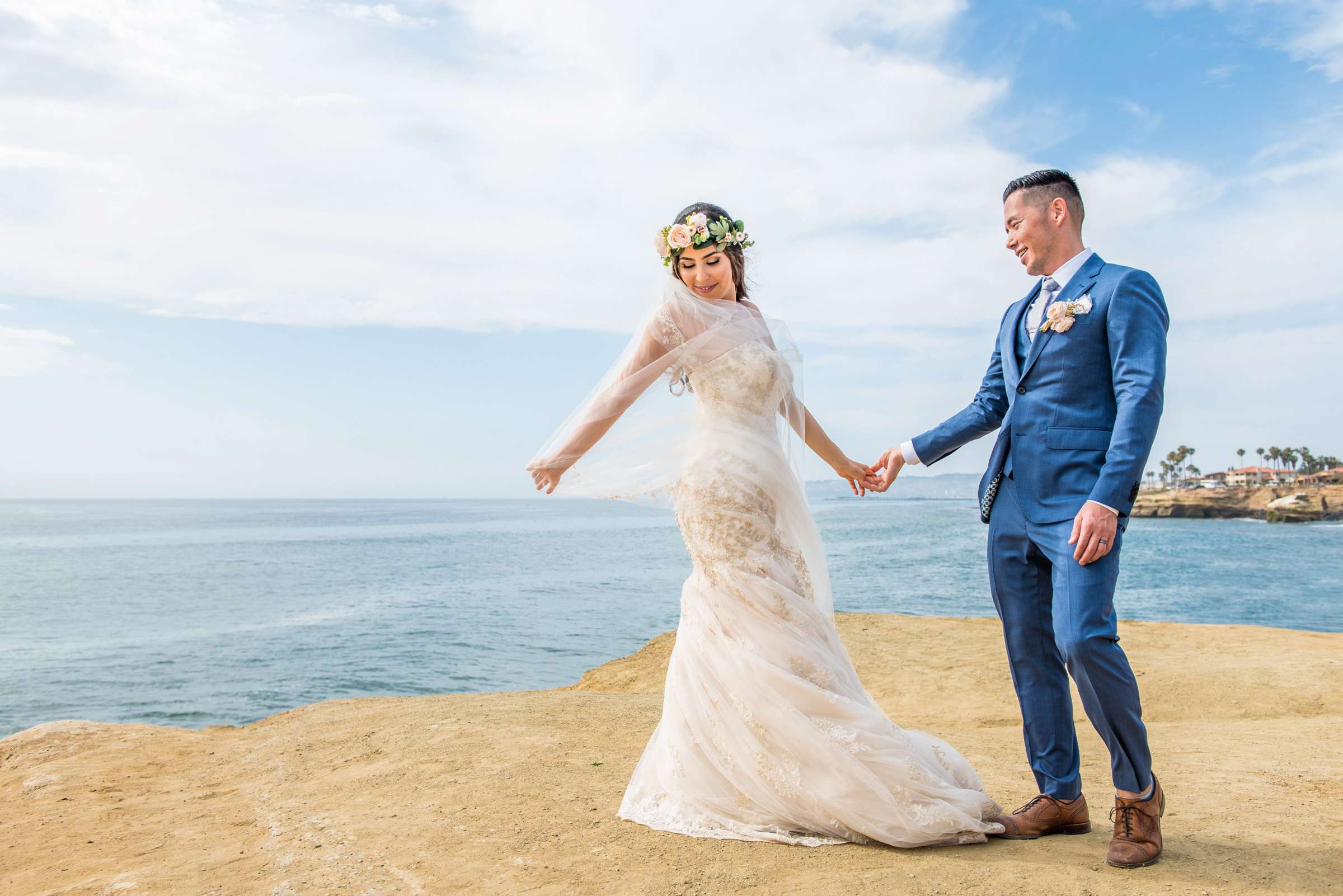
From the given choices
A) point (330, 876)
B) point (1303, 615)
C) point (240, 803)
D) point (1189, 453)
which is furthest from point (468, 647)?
point (1189, 453)

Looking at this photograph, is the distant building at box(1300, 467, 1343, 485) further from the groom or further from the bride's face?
the bride's face

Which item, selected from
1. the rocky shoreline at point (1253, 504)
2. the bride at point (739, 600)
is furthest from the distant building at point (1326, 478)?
the bride at point (739, 600)

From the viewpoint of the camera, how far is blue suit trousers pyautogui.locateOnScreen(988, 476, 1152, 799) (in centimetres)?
282

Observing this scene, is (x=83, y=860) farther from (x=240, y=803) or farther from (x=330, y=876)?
(x=330, y=876)

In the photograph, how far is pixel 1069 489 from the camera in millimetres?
3020

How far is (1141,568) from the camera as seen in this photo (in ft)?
134

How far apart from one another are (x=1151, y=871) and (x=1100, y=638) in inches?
31.8

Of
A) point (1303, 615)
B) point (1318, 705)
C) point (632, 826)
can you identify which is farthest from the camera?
point (1303, 615)

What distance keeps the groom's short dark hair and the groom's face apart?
0.02 m

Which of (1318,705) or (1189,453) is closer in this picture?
(1318,705)

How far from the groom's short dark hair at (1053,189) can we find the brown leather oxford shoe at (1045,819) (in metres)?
2.25

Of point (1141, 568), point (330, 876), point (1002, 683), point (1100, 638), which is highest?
point (1100, 638)

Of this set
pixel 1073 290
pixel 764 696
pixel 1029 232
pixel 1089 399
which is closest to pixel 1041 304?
pixel 1073 290

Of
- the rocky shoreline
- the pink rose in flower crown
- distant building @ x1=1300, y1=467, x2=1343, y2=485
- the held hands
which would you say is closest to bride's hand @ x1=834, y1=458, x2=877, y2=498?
the held hands
